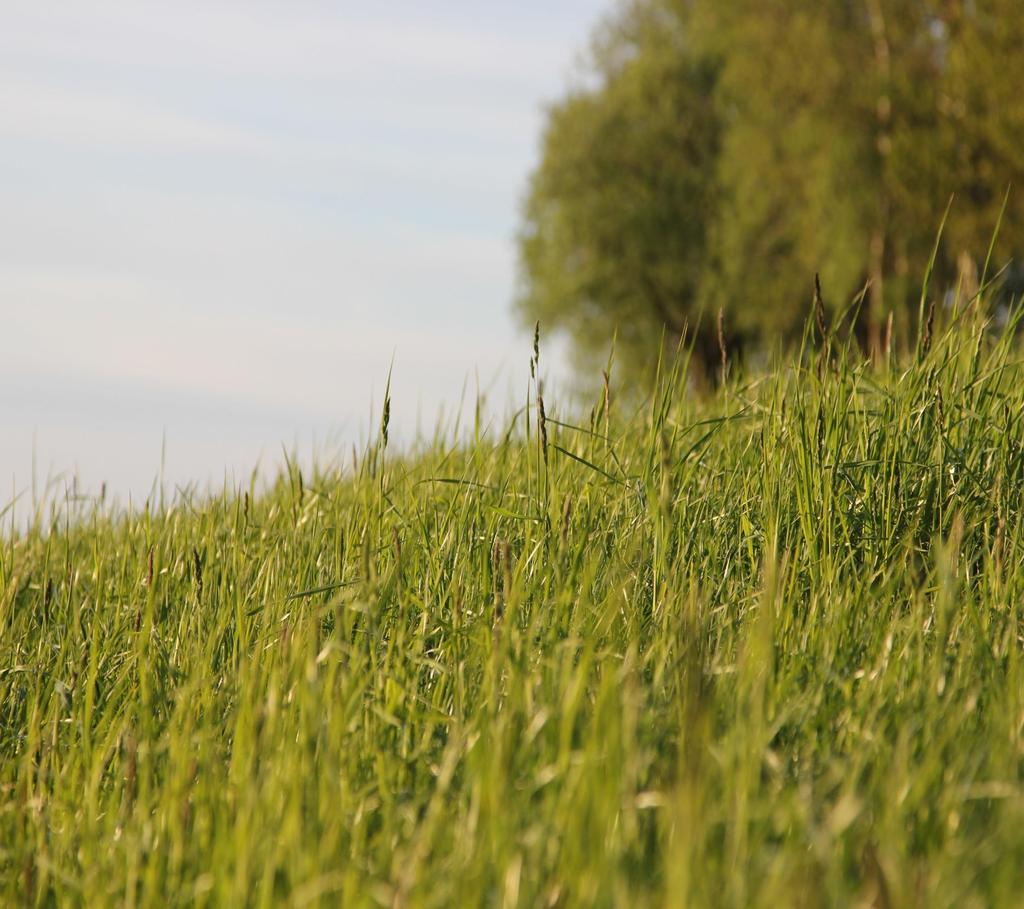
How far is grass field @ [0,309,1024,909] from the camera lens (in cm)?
202

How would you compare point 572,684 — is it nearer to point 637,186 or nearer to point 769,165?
point 769,165

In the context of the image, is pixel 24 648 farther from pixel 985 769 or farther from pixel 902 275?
pixel 902 275

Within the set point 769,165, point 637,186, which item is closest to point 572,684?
point 769,165

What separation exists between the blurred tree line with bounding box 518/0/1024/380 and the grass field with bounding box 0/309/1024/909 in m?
14.0

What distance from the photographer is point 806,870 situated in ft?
6.44

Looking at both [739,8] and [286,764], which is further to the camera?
[739,8]

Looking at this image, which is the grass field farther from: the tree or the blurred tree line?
the tree

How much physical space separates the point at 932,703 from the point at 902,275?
905 inches

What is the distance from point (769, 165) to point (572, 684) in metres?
25.9

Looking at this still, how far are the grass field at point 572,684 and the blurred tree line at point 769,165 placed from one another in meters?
14.0

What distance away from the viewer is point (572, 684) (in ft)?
A: 7.67

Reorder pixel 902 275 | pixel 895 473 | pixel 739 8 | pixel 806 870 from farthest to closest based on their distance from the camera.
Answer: pixel 739 8 → pixel 902 275 → pixel 895 473 → pixel 806 870

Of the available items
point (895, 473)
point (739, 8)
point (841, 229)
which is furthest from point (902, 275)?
point (895, 473)

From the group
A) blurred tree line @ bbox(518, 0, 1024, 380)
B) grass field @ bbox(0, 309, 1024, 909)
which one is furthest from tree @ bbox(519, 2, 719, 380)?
grass field @ bbox(0, 309, 1024, 909)
